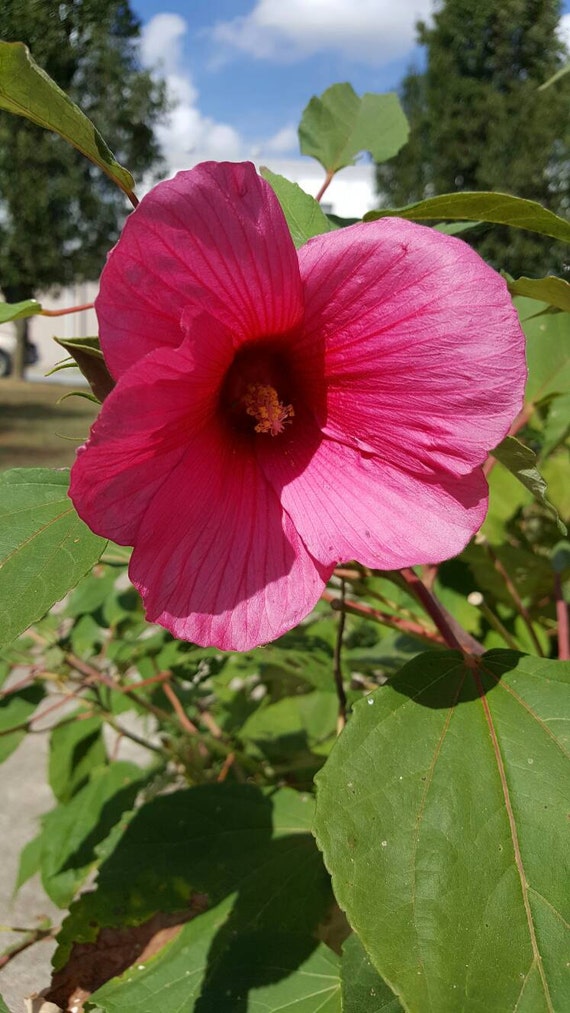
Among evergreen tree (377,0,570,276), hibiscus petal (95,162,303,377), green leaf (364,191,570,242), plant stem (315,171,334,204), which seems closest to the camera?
hibiscus petal (95,162,303,377)

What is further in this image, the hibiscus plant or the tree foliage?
the tree foliage

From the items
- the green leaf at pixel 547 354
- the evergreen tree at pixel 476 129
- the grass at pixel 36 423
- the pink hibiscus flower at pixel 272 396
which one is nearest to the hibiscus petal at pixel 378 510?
the pink hibiscus flower at pixel 272 396

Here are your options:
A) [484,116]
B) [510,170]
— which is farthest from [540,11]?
[484,116]

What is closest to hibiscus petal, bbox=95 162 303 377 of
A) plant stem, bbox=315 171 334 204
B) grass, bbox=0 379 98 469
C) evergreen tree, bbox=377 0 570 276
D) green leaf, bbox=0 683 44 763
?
plant stem, bbox=315 171 334 204

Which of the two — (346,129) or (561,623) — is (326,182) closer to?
(346,129)

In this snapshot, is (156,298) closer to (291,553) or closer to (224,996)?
(291,553)

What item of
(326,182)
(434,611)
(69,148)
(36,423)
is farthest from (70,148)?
(36,423)

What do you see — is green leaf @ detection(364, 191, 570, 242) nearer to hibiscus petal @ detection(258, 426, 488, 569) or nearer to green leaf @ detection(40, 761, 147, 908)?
hibiscus petal @ detection(258, 426, 488, 569)
